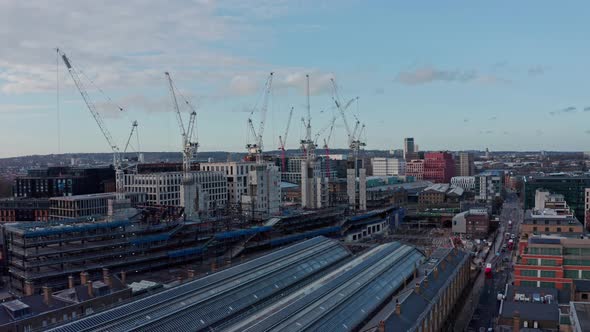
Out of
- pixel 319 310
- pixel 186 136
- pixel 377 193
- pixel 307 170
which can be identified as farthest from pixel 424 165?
pixel 319 310

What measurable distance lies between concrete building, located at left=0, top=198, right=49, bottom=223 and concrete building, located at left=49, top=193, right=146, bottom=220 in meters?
2.41

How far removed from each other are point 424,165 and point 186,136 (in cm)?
10620

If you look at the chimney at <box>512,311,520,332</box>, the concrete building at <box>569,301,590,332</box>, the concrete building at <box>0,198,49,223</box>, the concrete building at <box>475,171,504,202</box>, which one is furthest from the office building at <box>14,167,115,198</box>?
the concrete building at <box>569,301,590,332</box>

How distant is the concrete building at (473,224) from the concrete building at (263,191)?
27667 millimetres

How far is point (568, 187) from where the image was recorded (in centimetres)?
8362

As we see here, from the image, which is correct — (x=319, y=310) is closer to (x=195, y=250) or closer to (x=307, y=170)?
(x=195, y=250)

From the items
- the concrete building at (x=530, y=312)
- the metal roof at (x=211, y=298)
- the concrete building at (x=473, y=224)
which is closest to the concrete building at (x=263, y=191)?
the concrete building at (x=473, y=224)

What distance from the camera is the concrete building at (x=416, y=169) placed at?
164788 mm

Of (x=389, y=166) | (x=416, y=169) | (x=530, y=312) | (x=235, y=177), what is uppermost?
(x=235, y=177)

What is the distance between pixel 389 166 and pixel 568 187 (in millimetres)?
101105

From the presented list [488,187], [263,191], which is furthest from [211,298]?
[488,187]

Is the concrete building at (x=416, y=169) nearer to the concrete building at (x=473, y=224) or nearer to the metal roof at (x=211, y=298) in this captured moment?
the concrete building at (x=473, y=224)

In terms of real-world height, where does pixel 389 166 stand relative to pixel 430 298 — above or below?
above

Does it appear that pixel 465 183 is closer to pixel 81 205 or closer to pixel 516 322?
pixel 81 205
